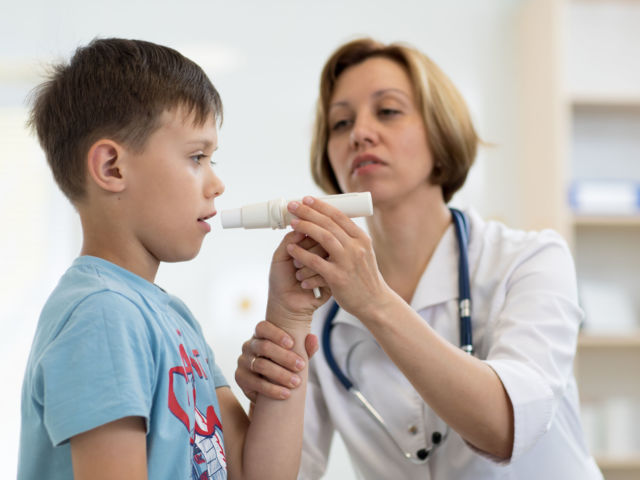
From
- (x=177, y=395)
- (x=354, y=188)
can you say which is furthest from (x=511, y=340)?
(x=177, y=395)

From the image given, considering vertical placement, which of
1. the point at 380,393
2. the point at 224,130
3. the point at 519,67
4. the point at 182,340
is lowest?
the point at 380,393

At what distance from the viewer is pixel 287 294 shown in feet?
3.28

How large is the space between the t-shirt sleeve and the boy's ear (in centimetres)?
15

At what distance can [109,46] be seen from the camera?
2.84ft

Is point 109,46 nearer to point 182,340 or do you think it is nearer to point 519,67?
point 182,340

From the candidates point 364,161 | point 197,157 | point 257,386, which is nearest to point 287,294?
point 257,386

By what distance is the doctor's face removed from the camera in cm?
137

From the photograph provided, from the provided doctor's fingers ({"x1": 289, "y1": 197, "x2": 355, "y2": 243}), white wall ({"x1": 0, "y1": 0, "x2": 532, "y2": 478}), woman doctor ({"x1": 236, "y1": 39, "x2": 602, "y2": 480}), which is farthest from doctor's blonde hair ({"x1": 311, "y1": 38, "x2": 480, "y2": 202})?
white wall ({"x1": 0, "y1": 0, "x2": 532, "y2": 478})

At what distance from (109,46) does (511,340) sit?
30.2 inches

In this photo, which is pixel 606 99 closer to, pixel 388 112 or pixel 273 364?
pixel 388 112

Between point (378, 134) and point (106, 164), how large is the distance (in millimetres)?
689

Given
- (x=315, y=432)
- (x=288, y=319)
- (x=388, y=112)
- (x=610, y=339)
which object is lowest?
(x=610, y=339)

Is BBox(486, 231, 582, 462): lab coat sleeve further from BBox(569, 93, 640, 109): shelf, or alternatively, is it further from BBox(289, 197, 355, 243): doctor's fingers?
BBox(569, 93, 640, 109): shelf

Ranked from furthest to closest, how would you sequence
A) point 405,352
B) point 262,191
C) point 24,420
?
point 262,191 → point 405,352 → point 24,420
